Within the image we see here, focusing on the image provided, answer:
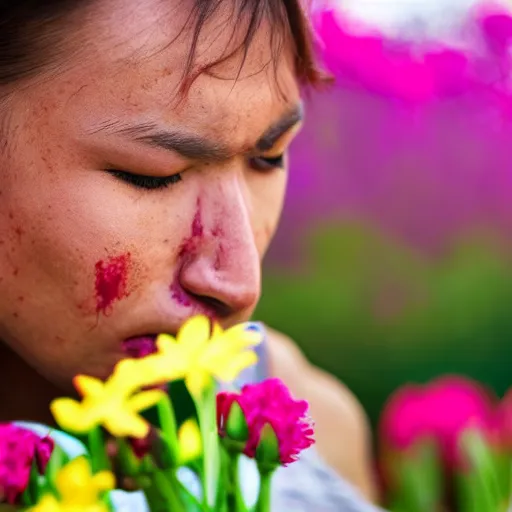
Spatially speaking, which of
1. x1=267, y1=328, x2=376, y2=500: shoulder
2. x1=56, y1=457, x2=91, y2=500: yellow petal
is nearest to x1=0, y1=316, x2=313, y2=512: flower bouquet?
x1=56, y1=457, x2=91, y2=500: yellow petal

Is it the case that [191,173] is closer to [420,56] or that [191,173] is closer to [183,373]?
[183,373]

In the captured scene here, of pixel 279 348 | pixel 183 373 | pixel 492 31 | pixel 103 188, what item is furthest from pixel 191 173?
pixel 492 31

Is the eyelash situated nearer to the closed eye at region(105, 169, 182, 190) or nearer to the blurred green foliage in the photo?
the closed eye at region(105, 169, 182, 190)

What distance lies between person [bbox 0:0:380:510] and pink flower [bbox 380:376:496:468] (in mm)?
569

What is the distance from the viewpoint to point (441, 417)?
3.91 feet

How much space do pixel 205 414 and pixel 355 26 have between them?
34.7 inches

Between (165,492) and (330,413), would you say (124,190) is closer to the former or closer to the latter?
(165,492)

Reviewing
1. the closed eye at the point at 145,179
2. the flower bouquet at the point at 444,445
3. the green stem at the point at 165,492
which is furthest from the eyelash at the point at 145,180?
the flower bouquet at the point at 444,445

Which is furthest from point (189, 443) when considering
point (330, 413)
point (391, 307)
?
point (391, 307)

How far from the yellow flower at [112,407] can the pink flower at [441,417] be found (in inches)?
29.5

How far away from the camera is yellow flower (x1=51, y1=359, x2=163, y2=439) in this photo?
0.45m

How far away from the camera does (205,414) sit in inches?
19.9

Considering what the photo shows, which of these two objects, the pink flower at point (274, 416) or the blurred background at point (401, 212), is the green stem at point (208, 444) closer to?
the pink flower at point (274, 416)

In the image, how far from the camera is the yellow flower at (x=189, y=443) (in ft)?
1.64
